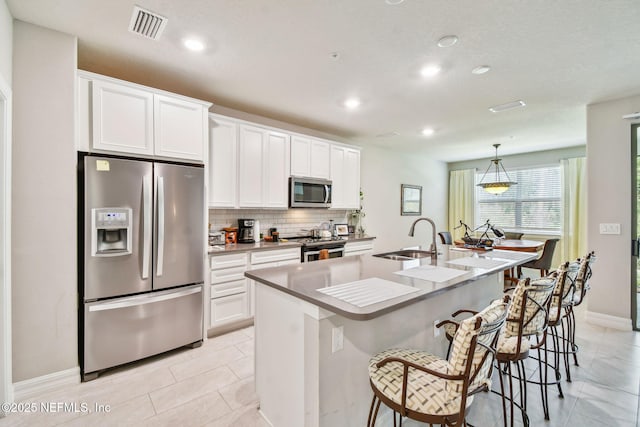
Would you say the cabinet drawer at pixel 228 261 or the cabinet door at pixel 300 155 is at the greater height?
the cabinet door at pixel 300 155

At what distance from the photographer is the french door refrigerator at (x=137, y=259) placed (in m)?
2.32

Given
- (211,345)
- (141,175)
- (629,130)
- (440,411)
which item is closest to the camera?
(440,411)

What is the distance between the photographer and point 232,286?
325 cm

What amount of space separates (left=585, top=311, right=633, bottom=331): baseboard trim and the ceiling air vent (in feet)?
17.8

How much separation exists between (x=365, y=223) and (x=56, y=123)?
15.2ft

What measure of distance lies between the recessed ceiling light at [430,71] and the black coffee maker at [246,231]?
104 inches

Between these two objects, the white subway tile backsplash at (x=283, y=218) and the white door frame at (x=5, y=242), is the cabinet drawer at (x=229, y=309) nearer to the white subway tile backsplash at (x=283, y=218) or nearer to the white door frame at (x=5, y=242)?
the white subway tile backsplash at (x=283, y=218)

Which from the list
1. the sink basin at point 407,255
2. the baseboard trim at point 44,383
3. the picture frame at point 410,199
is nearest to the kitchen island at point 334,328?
the sink basin at point 407,255

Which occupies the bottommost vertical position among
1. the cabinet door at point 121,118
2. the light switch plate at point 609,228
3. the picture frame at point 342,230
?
the picture frame at point 342,230

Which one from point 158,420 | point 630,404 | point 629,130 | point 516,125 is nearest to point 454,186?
point 516,125

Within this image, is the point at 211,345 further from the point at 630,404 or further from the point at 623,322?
the point at 623,322

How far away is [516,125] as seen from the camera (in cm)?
451

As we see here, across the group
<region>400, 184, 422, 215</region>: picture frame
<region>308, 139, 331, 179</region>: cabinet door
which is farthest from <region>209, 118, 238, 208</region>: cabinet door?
<region>400, 184, 422, 215</region>: picture frame

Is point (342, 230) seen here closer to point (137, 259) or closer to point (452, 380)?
point (137, 259)
